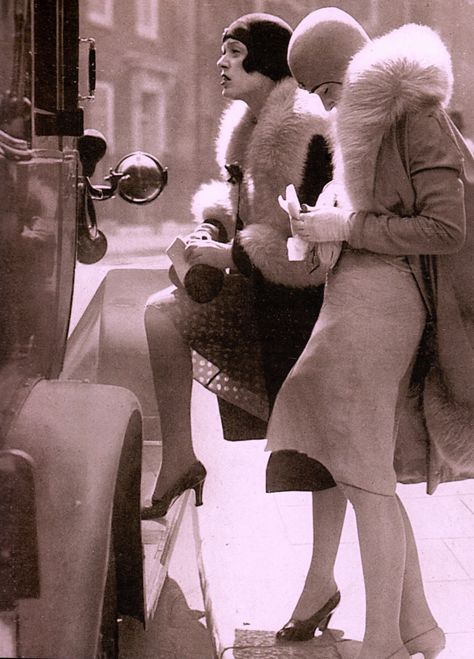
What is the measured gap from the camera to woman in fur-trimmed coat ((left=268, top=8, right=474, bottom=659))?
2.15 metres

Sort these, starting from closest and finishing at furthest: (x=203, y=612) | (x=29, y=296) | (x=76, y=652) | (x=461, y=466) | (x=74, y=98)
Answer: (x=76, y=652) → (x=29, y=296) → (x=74, y=98) → (x=461, y=466) → (x=203, y=612)

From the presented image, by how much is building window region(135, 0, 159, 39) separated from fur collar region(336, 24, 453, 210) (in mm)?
446

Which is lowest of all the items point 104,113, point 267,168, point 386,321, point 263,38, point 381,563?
point 381,563

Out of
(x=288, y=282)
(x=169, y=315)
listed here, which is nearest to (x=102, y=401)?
(x=169, y=315)

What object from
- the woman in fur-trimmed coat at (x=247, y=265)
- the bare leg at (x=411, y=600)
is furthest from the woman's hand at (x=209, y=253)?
the bare leg at (x=411, y=600)

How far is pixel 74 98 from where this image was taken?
7.04 feet

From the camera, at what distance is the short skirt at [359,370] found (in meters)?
2.27

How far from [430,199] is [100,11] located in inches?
33.0

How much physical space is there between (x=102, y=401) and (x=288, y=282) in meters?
0.58

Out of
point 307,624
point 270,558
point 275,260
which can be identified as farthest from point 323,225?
point 307,624

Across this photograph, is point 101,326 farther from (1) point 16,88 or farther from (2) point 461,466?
(2) point 461,466

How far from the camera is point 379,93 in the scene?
2.14 metres

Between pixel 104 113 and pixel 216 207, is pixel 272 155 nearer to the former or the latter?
pixel 216 207

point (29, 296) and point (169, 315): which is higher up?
point (29, 296)
